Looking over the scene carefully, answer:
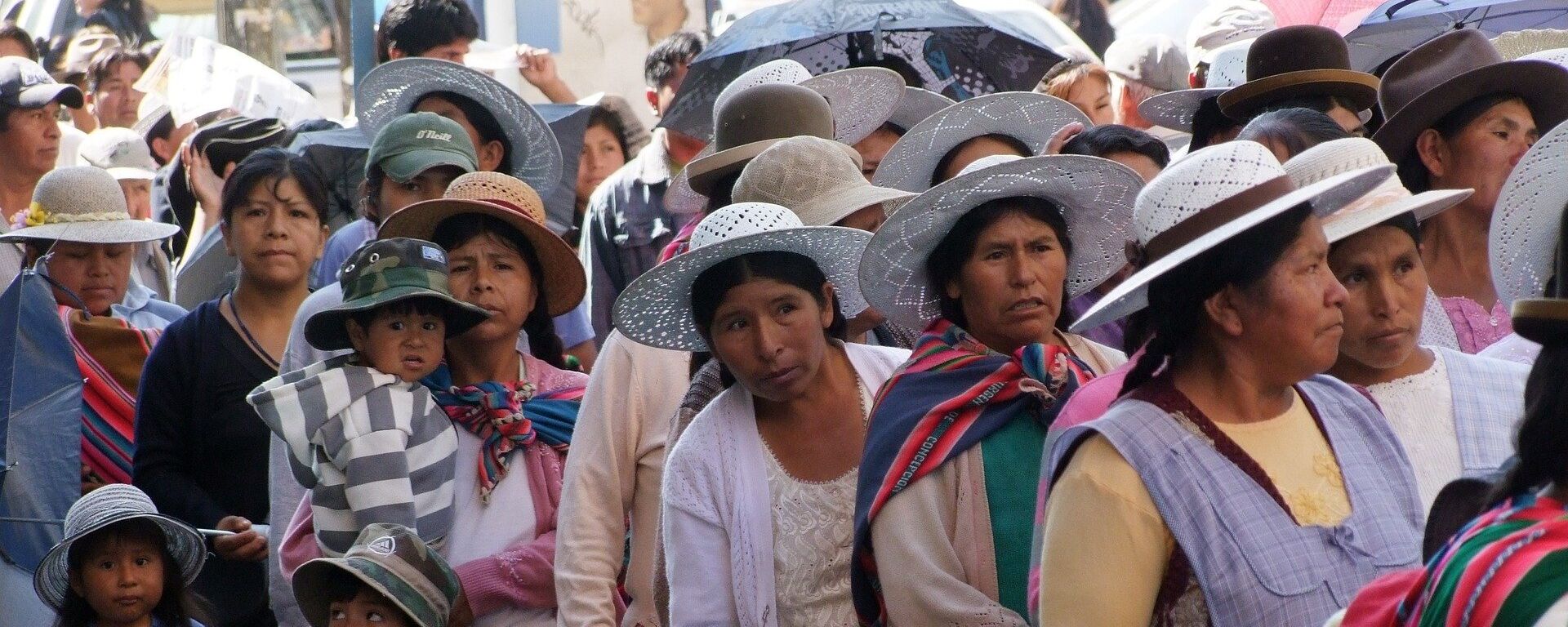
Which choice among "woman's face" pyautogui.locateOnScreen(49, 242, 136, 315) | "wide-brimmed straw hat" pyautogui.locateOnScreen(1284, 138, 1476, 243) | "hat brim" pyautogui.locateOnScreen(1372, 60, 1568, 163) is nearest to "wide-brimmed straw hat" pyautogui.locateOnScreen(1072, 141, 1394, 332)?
"wide-brimmed straw hat" pyautogui.locateOnScreen(1284, 138, 1476, 243)

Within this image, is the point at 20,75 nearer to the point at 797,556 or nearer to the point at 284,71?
the point at 284,71

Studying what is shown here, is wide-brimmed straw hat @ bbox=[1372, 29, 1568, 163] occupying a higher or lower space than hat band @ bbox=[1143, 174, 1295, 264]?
higher

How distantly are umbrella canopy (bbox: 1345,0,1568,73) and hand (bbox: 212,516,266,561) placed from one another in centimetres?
462

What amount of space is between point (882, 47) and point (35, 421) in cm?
334

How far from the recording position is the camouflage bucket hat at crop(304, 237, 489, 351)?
471cm

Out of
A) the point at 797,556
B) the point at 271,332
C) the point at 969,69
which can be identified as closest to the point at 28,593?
the point at 271,332

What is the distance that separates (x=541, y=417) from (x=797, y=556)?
1.12 metres

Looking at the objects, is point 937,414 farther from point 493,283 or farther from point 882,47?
point 882,47

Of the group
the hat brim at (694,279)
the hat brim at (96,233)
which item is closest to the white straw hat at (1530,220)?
the hat brim at (694,279)

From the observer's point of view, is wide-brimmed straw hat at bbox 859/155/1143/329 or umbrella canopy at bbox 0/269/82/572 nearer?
wide-brimmed straw hat at bbox 859/155/1143/329

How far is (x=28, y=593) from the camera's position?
18.5ft

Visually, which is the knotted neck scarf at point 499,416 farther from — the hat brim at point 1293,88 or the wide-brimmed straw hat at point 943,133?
the hat brim at point 1293,88

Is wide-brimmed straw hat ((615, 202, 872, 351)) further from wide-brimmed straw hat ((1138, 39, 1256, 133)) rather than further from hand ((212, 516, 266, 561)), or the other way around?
wide-brimmed straw hat ((1138, 39, 1256, 133))

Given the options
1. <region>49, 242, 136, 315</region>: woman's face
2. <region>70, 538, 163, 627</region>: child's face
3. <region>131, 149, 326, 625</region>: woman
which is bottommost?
<region>70, 538, 163, 627</region>: child's face
